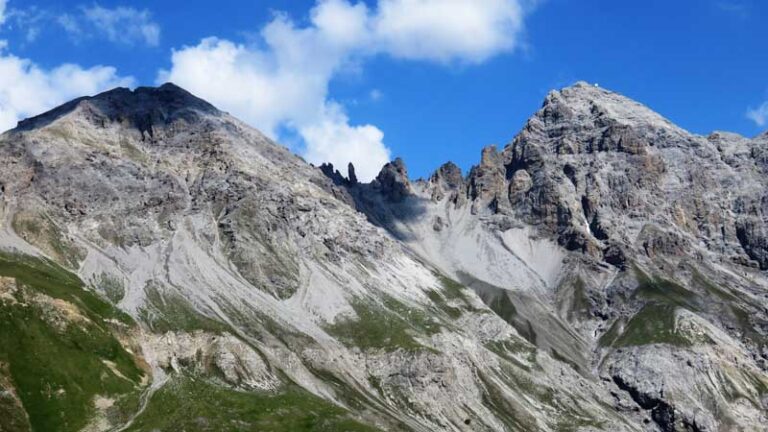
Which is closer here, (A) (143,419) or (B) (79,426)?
(B) (79,426)

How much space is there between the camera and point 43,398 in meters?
186

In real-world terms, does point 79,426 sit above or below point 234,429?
below

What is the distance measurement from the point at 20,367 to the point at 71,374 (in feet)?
40.4

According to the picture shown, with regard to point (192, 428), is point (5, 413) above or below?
below

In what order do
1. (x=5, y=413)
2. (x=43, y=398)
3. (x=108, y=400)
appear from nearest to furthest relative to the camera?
1. (x=5, y=413)
2. (x=43, y=398)
3. (x=108, y=400)

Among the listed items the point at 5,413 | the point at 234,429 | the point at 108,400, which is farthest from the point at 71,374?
the point at 234,429

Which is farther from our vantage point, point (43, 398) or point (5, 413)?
point (43, 398)

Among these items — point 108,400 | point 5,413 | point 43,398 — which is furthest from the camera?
point 108,400

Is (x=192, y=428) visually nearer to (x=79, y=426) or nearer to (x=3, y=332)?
(x=79, y=426)

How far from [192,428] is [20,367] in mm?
41850

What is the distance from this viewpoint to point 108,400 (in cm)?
19862

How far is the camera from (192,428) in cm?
19462

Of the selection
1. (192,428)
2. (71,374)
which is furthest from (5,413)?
(192,428)

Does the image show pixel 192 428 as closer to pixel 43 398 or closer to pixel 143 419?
pixel 143 419
